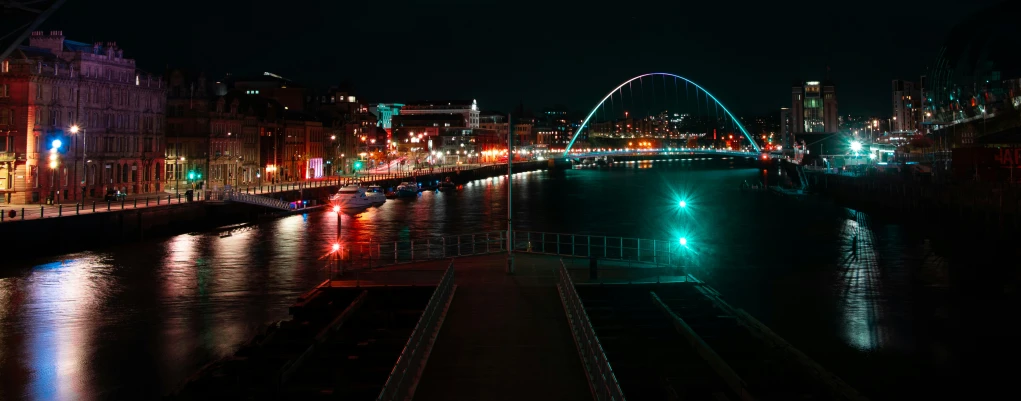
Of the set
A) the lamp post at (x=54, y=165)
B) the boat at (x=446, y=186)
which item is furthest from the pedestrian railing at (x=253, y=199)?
the boat at (x=446, y=186)

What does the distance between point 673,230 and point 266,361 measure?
146ft

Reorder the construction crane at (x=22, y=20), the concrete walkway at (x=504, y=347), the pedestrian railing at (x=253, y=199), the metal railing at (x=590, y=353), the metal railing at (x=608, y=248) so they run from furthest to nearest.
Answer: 1. the pedestrian railing at (x=253, y=199)
2. the metal railing at (x=608, y=248)
3. the construction crane at (x=22, y=20)
4. the concrete walkway at (x=504, y=347)
5. the metal railing at (x=590, y=353)

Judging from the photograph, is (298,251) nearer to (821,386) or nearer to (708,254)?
(708,254)

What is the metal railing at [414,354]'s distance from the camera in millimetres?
13555

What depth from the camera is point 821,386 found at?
696 inches

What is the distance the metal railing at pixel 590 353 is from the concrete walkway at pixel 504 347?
175 mm

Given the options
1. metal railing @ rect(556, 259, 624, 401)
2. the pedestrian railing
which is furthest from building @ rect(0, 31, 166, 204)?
metal railing @ rect(556, 259, 624, 401)

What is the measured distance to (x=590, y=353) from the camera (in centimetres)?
1562

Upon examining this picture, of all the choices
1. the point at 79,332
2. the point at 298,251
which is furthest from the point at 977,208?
the point at 79,332

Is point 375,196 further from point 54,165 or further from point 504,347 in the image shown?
point 504,347

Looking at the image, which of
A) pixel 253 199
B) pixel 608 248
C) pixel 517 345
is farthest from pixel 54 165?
pixel 517 345

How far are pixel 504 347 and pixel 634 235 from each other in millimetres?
40045

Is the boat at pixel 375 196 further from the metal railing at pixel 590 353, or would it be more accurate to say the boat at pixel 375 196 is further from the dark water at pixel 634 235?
the metal railing at pixel 590 353

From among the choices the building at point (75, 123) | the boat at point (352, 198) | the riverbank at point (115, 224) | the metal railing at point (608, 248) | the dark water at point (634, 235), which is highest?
the building at point (75, 123)
